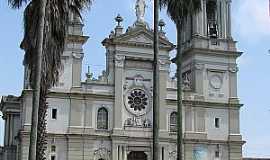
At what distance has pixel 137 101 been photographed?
49500 millimetres

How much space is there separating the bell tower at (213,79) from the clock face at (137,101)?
3.73 metres

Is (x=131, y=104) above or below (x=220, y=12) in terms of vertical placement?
below

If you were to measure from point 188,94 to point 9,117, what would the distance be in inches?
666

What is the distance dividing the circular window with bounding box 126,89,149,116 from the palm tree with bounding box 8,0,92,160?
23361mm

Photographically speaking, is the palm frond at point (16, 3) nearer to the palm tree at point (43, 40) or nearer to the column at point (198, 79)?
the palm tree at point (43, 40)

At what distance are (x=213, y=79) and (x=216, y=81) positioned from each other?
33 cm

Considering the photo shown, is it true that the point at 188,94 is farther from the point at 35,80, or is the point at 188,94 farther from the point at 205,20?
the point at 35,80

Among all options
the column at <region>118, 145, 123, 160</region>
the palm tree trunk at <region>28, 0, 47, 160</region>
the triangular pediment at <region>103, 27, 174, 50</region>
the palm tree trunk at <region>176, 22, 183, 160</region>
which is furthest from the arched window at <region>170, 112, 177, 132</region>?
the palm tree trunk at <region>28, 0, 47, 160</region>

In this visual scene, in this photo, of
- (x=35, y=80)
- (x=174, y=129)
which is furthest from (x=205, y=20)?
(x=35, y=80)

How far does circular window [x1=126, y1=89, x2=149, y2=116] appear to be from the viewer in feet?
162

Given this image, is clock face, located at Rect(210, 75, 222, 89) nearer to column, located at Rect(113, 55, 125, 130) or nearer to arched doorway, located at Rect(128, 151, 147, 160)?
→ column, located at Rect(113, 55, 125, 130)

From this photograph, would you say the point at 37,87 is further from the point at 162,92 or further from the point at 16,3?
the point at 162,92

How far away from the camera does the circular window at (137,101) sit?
49250mm

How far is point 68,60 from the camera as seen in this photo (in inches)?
1897
